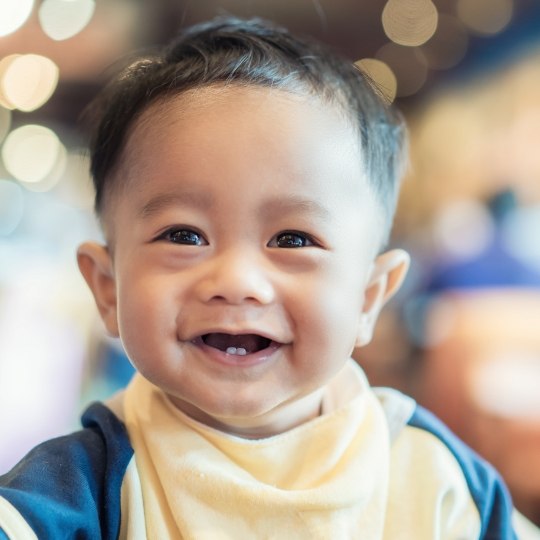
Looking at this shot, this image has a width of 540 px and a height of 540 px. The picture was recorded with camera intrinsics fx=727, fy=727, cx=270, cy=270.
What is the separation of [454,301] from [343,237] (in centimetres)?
149

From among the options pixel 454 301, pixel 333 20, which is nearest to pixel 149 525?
pixel 333 20

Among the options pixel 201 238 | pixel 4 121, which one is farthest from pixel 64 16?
pixel 201 238

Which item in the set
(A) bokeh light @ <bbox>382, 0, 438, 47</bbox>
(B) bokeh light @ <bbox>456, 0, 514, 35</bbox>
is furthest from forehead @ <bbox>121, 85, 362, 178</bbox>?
(B) bokeh light @ <bbox>456, 0, 514, 35</bbox>

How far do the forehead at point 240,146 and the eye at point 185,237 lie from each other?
0.04 metres

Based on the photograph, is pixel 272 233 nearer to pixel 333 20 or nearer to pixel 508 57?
pixel 333 20

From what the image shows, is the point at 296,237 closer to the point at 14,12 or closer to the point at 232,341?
the point at 232,341

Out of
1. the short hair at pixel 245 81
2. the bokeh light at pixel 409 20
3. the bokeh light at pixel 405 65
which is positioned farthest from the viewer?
the bokeh light at pixel 405 65

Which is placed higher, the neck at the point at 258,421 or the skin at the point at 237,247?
the skin at the point at 237,247

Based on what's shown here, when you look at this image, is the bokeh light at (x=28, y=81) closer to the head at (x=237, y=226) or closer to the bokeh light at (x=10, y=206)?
the bokeh light at (x=10, y=206)

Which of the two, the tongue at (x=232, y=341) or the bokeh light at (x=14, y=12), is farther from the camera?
the bokeh light at (x=14, y=12)

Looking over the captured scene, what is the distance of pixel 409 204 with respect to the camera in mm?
2350

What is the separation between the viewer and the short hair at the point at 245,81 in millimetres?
661

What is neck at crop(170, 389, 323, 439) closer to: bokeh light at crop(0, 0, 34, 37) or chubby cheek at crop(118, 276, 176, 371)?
chubby cheek at crop(118, 276, 176, 371)

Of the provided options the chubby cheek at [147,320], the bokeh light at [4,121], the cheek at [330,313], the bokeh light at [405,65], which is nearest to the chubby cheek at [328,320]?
the cheek at [330,313]
